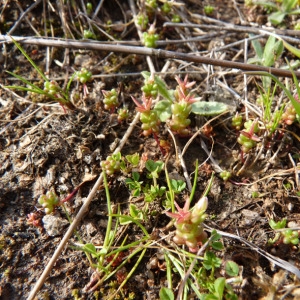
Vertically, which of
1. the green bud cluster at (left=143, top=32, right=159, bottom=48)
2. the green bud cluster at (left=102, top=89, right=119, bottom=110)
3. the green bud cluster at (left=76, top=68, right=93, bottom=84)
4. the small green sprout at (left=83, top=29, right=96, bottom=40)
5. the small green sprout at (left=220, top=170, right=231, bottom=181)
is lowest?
the small green sprout at (left=220, top=170, right=231, bottom=181)

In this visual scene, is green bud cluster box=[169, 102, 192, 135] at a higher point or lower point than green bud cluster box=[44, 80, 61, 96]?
lower

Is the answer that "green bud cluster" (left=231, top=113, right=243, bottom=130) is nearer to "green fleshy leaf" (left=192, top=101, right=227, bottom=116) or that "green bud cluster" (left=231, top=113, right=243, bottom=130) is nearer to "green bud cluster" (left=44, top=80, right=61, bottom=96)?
"green fleshy leaf" (left=192, top=101, right=227, bottom=116)

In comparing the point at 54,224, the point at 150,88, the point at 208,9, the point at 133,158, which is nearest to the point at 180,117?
the point at 150,88

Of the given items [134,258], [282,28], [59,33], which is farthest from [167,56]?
[134,258]

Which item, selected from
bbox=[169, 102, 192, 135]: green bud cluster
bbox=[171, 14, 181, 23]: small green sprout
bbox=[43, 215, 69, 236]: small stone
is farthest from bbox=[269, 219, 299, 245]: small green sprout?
bbox=[171, 14, 181, 23]: small green sprout

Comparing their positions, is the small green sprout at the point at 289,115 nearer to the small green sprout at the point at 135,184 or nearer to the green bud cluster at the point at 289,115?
the green bud cluster at the point at 289,115

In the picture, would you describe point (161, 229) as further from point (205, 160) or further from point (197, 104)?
point (197, 104)
